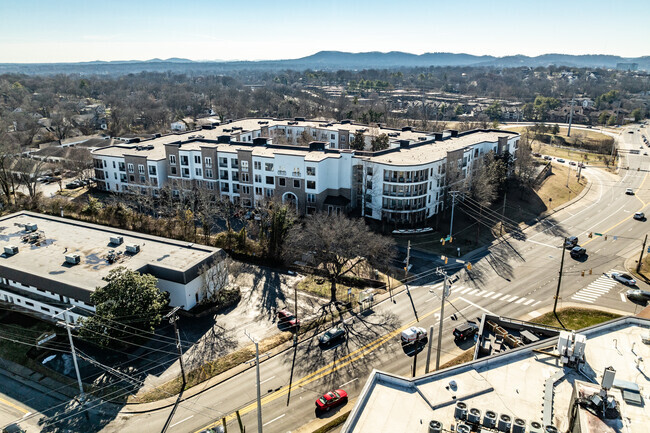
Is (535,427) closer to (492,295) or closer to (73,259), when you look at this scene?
(492,295)

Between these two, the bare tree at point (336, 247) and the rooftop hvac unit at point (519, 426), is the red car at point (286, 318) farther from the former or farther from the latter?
the rooftop hvac unit at point (519, 426)

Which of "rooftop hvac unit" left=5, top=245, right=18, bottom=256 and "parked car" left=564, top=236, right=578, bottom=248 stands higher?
"rooftop hvac unit" left=5, top=245, right=18, bottom=256

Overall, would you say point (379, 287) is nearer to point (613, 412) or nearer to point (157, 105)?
point (613, 412)

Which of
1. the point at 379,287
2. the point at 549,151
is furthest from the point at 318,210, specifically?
the point at 549,151

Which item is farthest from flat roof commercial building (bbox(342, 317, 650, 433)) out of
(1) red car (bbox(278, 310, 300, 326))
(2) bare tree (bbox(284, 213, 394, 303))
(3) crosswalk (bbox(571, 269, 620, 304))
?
(2) bare tree (bbox(284, 213, 394, 303))

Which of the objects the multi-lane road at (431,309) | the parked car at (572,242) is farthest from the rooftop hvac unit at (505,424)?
the parked car at (572,242)

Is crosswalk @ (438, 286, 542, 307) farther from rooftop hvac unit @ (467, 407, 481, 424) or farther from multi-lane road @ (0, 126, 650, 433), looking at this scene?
rooftop hvac unit @ (467, 407, 481, 424)
